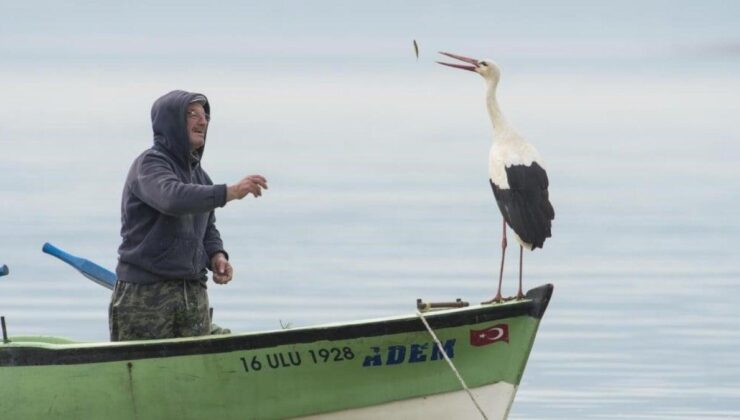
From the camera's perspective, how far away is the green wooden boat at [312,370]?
1314 cm

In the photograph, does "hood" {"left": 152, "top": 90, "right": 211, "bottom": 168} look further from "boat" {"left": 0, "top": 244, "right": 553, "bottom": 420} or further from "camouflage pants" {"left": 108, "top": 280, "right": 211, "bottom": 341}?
"boat" {"left": 0, "top": 244, "right": 553, "bottom": 420}

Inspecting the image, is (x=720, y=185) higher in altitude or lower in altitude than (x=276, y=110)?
lower

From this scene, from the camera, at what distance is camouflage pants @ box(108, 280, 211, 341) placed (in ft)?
43.4

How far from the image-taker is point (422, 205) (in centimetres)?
3556

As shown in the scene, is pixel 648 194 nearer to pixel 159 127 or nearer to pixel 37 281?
pixel 37 281

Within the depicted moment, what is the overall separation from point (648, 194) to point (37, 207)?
8.73m

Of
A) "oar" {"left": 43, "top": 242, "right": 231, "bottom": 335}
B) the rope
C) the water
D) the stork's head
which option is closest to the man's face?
the rope

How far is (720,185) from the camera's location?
42.3 meters

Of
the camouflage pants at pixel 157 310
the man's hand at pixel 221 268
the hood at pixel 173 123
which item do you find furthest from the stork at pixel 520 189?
the hood at pixel 173 123

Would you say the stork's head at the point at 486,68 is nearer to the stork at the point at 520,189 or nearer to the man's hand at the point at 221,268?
the stork at the point at 520,189

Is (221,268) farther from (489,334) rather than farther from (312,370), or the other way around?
(489,334)

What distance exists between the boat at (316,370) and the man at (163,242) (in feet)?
0.61

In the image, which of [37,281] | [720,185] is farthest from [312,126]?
[37,281]

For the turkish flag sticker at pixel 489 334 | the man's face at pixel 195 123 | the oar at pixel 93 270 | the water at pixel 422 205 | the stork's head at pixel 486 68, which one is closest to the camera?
the turkish flag sticker at pixel 489 334
